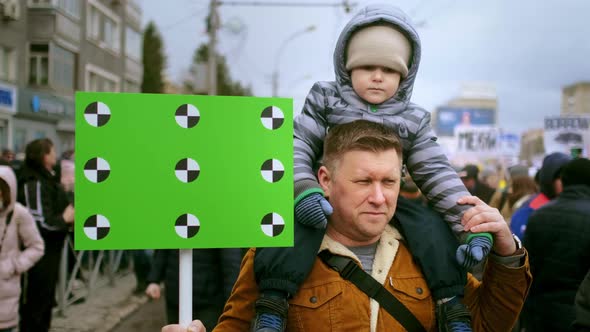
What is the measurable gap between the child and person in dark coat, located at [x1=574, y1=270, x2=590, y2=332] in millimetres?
816

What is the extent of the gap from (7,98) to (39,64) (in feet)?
12.6

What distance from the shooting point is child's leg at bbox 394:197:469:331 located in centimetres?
204

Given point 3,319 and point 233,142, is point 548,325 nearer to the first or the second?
point 233,142

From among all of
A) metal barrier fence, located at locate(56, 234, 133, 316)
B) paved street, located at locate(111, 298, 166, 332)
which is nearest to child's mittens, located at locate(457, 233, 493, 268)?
paved street, located at locate(111, 298, 166, 332)

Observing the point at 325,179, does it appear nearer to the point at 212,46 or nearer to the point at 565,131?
the point at 565,131

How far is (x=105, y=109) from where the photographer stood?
2033 millimetres

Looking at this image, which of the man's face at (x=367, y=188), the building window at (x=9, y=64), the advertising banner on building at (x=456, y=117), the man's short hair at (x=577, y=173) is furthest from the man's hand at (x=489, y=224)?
the advertising banner on building at (x=456, y=117)

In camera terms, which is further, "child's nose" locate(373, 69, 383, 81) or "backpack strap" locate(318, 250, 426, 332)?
"child's nose" locate(373, 69, 383, 81)

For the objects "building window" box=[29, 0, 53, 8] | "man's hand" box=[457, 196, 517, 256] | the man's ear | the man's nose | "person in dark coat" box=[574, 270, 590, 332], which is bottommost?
"person in dark coat" box=[574, 270, 590, 332]

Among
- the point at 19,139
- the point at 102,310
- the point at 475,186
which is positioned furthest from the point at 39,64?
the point at 475,186

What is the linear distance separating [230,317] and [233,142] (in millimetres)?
659

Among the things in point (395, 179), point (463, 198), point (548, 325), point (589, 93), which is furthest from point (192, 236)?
point (589, 93)

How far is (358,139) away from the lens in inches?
80.7

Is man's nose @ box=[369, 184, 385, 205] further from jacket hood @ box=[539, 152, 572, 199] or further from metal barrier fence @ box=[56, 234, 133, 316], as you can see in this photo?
metal barrier fence @ box=[56, 234, 133, 316]
